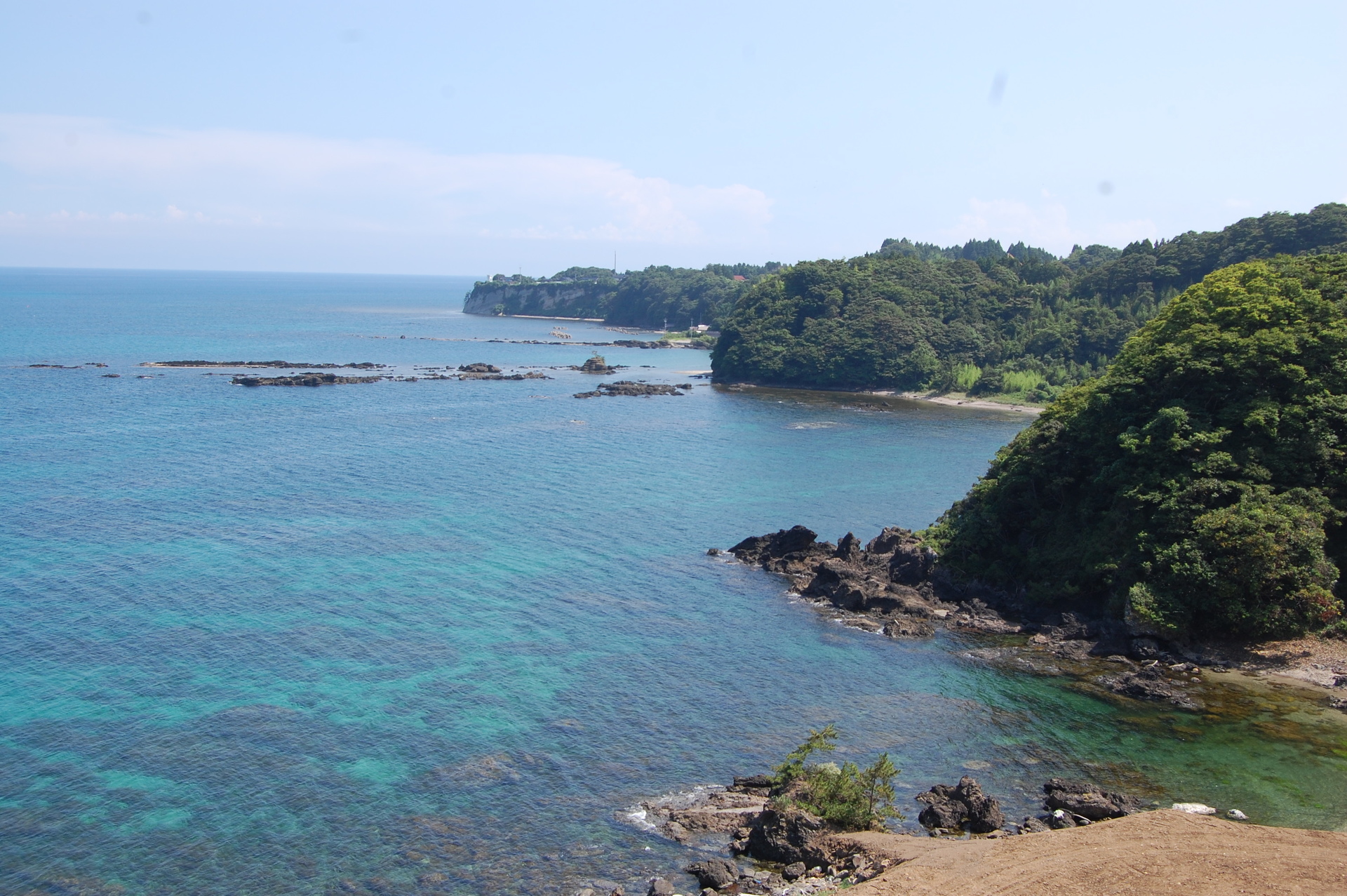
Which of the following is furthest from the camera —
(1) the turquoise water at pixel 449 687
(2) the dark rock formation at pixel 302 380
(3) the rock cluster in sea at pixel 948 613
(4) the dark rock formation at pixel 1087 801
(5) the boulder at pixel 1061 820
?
(2) the dark rock formation at pixel 302 380

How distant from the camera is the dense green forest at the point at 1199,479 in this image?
4331 centimetres

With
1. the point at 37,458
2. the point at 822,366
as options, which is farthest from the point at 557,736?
the point at 822,366

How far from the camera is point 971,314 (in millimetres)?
149625

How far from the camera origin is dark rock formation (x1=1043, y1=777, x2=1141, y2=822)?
101 ft

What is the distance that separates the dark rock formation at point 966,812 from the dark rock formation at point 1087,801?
2.01 m

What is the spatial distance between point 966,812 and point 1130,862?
19.9 feet

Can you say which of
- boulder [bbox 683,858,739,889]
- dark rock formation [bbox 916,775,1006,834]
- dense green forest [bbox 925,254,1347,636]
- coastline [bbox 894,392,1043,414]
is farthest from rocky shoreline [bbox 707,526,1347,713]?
coastline [bbox 894,392,1043,414]

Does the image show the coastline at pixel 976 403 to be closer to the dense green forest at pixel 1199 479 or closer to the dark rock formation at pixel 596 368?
the dark rock formation at pixel 596 368

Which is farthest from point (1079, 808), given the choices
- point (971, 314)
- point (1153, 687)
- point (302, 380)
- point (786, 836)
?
point (971, 314)

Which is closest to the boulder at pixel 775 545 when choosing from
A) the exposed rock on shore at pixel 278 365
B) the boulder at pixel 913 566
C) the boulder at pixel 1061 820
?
the boulder at pixel 913 566

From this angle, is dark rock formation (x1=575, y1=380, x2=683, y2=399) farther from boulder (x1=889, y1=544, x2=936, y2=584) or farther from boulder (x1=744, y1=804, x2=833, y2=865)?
boulder (x1=744, y1=804, x2=833, y2=865)

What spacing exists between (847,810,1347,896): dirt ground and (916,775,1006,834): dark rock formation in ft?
5.25

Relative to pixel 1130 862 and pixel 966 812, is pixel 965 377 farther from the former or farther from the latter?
pixel 1130 862

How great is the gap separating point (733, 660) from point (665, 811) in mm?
13614
